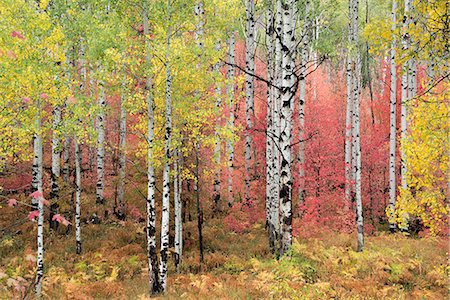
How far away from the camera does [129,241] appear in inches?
556

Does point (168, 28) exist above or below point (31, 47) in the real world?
above

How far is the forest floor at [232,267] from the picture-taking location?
8.19 metres

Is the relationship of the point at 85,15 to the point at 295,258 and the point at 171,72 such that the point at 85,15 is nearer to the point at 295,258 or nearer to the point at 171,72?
the point at 171,72

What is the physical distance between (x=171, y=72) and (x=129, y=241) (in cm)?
764

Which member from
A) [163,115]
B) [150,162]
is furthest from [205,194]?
[150,162]

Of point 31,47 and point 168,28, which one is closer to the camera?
point 31,47

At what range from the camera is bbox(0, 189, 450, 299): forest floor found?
8188 mm

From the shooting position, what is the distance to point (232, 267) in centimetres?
1138

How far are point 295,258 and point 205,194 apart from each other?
10.2 meters

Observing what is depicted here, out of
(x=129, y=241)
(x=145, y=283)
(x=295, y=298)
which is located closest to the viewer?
(x=295, y=298)

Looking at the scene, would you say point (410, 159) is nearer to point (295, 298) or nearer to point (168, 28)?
point (295, 298)

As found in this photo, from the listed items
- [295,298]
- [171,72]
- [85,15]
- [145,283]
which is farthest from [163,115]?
[295,298]

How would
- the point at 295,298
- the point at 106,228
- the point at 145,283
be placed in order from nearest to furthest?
the point at 295,298 < the point at 145,283 < the point at 106,228

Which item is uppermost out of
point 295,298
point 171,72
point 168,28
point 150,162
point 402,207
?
point 168,28
